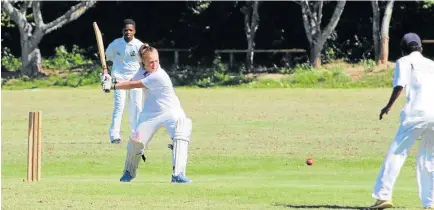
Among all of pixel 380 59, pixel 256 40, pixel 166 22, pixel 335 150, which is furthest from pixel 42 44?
pixel 335 150

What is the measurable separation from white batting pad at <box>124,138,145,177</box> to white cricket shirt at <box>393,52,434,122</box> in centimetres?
361

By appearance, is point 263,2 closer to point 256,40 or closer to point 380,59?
point 256,40

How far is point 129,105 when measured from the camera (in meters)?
17.9

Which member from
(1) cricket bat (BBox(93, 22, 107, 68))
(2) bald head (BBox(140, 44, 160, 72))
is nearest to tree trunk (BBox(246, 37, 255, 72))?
(1) cricket bat (BBox(93, 22, 107, 68))

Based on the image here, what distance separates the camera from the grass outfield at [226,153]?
460 inches

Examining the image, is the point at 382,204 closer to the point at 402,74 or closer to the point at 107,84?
the point at 402,74

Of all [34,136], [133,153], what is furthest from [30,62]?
[34,136]

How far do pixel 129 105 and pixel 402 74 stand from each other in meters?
7.74

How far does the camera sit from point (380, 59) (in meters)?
38.2

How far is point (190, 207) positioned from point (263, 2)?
3038 centimetres

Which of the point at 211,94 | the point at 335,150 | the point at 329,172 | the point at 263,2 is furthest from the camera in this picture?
the point at 263,2

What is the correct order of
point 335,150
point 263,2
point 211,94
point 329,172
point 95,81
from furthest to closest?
point 263,2, point 95,81, point 211,94, point 335,150, point 329,172

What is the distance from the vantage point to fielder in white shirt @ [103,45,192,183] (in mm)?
13109

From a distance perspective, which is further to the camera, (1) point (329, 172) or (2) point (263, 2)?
(2) point (263, 2)
